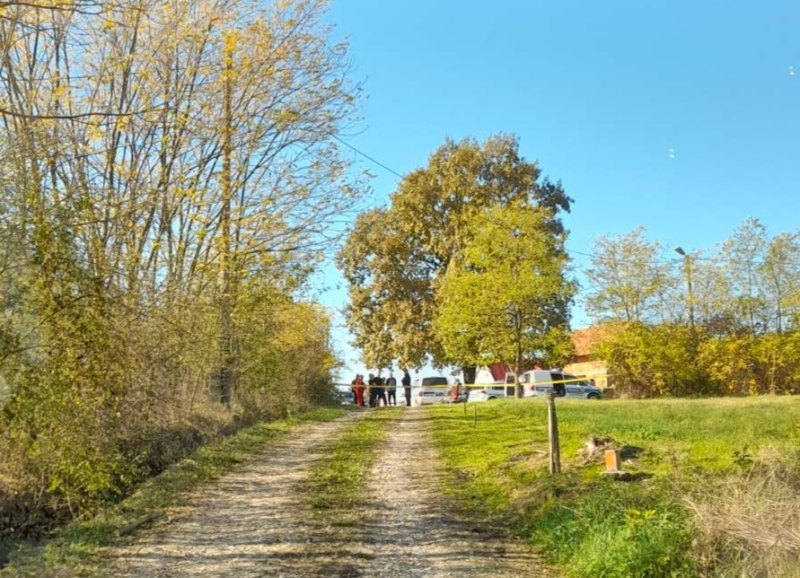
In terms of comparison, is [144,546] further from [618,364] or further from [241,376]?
[618,364]

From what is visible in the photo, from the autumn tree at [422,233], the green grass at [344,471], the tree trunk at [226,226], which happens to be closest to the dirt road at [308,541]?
the green grass at [344,471]

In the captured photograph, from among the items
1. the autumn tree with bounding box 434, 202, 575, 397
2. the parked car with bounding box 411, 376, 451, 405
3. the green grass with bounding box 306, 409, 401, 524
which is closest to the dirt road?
the green grass with bounding box 306, 409, 401, 524

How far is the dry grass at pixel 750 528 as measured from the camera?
5598 millimetres

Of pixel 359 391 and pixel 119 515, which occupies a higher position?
pixel 359 391

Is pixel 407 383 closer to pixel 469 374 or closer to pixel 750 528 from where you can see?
pixel 469 374

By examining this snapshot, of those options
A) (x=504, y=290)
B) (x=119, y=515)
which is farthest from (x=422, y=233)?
(x=119, y=515)

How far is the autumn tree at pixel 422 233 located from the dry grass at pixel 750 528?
37.2m

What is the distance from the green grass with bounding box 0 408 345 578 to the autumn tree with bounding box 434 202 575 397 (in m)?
18.2

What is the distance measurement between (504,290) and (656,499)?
2552cm

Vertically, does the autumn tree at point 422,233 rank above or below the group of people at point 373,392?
above

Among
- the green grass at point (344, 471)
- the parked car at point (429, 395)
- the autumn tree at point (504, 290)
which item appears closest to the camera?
the green grass at point (344, 471)

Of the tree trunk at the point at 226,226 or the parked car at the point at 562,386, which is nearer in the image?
the tree trunk at the point at 226,226

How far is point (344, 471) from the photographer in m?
12.5

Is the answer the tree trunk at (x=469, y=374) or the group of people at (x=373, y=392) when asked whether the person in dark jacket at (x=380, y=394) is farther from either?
the tree trunk at (x=469, y=374)
